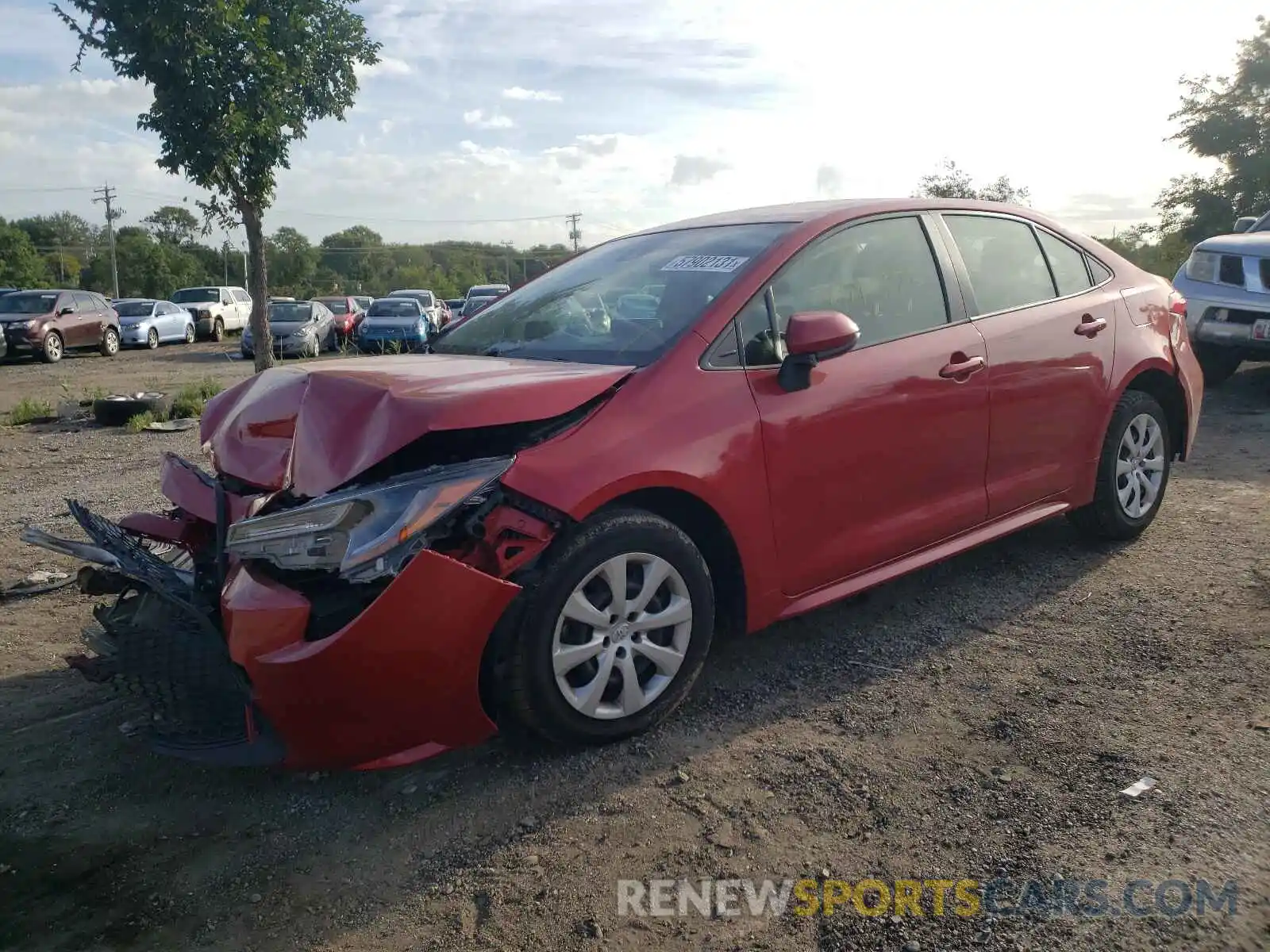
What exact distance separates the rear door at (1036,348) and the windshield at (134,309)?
27.3m

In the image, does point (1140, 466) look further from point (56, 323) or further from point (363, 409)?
point (56, 323)

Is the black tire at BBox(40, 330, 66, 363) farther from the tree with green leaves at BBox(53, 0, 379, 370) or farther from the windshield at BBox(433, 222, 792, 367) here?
the windshield at BBox(433, 222, 792, 367)

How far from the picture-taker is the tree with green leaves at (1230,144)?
82.4 ft

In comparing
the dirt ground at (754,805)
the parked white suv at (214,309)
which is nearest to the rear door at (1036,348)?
the dirt ground at (754,805)

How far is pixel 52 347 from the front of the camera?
22.0m

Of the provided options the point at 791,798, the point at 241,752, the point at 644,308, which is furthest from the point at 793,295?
the point at 241,752

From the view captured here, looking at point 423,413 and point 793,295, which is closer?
point 423,413

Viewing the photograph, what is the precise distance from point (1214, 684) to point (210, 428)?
3.57m

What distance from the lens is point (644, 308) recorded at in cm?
353

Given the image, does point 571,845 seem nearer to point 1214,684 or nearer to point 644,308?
point 644,308

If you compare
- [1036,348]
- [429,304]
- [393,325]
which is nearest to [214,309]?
[429,304]

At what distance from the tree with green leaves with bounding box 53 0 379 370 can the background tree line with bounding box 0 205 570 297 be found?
30482 millimetres

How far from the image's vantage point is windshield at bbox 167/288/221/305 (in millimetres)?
31453

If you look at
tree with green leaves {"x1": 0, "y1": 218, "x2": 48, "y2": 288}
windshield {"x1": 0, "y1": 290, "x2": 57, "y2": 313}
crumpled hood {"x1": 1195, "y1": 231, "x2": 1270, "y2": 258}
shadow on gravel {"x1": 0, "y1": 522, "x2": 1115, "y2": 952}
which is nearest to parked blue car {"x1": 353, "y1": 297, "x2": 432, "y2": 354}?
windshield {"x1": 0, "y1": 290, "x2": 57, "y2": 313}
